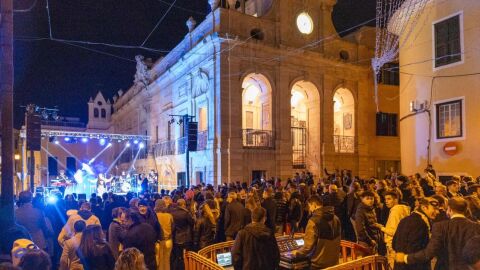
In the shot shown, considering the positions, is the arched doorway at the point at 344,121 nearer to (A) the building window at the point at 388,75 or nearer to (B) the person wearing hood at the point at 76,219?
(A) the building window at the point at 388,75

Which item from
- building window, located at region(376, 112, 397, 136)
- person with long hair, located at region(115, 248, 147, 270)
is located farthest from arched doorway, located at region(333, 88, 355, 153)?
person with long hair, located at region(115, 248, 147, 270)

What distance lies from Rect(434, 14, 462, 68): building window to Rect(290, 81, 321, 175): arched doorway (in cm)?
814

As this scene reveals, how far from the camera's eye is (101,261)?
4664mm

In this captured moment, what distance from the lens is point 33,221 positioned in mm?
7383

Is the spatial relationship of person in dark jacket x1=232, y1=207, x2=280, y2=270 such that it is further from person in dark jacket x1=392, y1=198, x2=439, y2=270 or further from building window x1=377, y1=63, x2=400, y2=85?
building window x1=377, y1=63, x2=400, y2=85

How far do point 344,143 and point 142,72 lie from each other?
1943 cm

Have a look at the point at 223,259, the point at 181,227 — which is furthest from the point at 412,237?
the point at 181,227

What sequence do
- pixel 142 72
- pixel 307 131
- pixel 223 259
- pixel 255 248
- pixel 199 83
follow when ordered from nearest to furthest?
pixel 255 248, pixel 223 259, pixel 199 83, pixel 307 131, pixel 142 72

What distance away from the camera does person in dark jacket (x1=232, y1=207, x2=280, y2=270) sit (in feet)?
16.8

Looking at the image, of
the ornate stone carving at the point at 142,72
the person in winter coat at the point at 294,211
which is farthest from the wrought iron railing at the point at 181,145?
the person in winter coat at the point at 294,211

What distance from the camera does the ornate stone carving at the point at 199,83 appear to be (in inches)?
878

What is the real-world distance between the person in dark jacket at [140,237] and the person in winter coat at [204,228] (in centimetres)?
205

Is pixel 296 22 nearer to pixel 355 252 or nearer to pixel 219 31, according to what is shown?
pixel 219 31

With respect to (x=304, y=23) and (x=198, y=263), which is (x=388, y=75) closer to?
(x=304, y=23)
